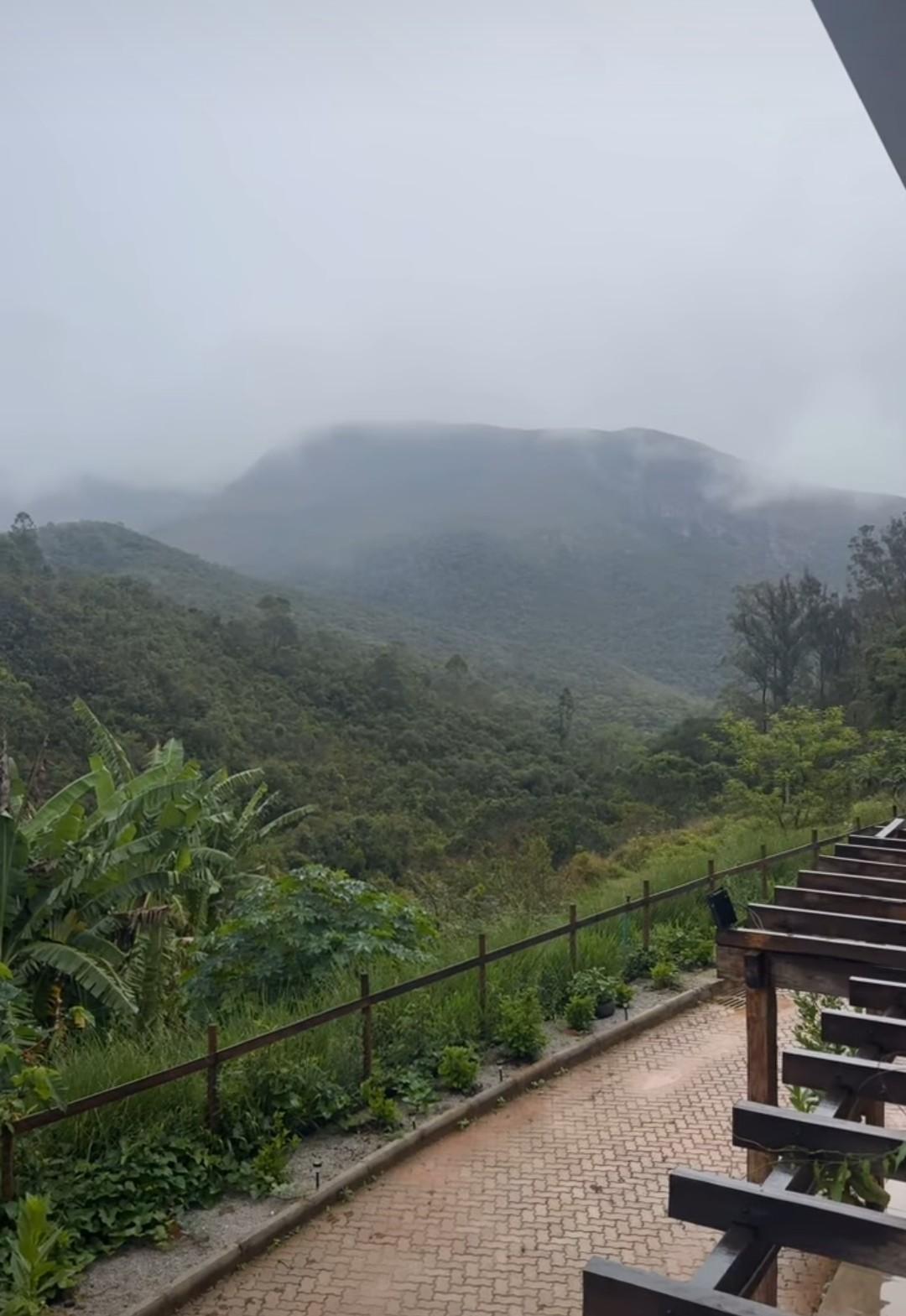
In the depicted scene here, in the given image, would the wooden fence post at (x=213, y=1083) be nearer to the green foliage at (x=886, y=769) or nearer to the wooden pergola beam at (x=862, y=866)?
the wooden pergola beam at (x=862, y=866)

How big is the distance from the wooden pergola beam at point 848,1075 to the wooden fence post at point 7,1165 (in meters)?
4.55

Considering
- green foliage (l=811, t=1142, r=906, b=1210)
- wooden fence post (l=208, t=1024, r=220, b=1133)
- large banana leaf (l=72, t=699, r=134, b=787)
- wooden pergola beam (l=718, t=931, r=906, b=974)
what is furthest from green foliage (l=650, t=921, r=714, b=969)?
green foliage (l=811, t=1142, r=906, b=1210)

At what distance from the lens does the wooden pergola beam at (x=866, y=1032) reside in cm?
386

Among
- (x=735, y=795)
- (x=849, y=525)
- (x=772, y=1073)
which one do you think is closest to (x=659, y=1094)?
(x=772, y=1073)

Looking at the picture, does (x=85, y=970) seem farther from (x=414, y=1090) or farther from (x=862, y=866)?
(x=862, y=866)

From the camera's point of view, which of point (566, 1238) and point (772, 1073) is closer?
point (772, 1073)

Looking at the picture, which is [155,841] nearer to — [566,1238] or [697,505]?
[566,1238]

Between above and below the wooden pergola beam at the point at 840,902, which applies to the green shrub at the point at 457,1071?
below

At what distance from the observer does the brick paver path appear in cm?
572

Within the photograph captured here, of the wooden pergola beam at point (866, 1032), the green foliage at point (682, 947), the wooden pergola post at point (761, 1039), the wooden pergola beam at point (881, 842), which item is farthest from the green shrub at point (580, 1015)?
the wooden pergola beam at point (866, 1032)

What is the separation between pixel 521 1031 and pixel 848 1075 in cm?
602

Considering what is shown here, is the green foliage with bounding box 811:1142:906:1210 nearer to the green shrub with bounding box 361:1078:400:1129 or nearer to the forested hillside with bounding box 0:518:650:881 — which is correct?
the green shrub with bounding box 361:1078:400:1129

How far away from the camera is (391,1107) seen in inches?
306

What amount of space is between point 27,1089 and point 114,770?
999 cm
